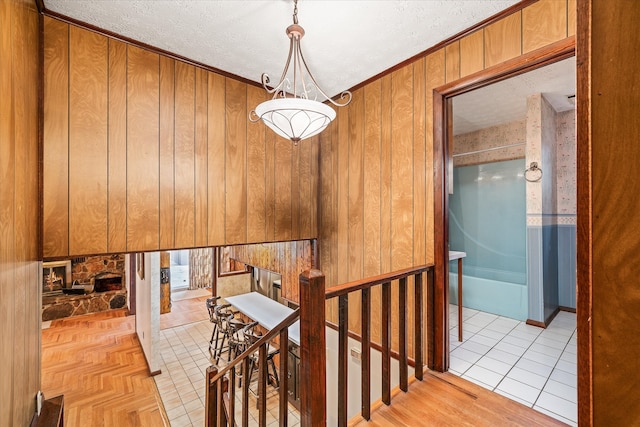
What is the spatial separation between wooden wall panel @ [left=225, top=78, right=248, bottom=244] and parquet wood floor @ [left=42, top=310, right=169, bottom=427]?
250 cm

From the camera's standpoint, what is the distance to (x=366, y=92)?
104 inches

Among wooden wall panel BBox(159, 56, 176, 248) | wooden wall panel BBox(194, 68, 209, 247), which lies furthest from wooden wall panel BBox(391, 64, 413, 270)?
wooden wall panel BBox(159, 56, 176, 248)

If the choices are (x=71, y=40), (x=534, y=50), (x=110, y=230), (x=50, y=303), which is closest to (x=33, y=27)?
(x=71, y=40)

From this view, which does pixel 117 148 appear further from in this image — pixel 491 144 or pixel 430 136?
pixel 491 144

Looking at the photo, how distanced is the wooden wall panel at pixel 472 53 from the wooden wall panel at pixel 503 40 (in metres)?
0.03

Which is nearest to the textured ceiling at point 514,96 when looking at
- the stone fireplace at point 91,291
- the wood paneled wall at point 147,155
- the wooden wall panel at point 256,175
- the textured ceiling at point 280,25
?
the textured ceiling at point 280,25

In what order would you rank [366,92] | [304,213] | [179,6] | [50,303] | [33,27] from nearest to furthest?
[33,27] → [179,6] → [366,92] → [304,213] → [50,303]

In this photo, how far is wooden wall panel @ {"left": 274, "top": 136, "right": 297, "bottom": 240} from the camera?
2.83 meters

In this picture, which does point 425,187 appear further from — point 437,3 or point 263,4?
point 263,4

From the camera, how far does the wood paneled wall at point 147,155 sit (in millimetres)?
1864

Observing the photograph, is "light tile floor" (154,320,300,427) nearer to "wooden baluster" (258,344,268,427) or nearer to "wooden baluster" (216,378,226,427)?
"wooden baluster" (216,378,226,427)

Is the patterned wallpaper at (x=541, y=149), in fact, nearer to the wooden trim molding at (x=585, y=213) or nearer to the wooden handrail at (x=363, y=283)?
the wooden handrail at (x=363, y=283)

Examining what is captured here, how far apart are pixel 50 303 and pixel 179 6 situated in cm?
706

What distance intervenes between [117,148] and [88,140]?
16cm
